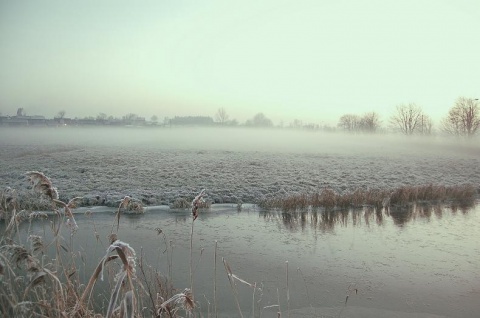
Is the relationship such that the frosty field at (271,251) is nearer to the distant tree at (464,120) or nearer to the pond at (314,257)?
the pond at (314,257)

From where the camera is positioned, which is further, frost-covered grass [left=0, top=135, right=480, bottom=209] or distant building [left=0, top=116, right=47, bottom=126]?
distant building [left=0, top=116, right=47, bottom=126]

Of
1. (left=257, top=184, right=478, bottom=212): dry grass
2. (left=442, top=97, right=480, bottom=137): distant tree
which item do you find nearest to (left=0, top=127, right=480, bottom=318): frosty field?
(left=257, top=184, right=478, bottom=212): dry grass

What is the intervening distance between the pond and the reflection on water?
0.04 meters

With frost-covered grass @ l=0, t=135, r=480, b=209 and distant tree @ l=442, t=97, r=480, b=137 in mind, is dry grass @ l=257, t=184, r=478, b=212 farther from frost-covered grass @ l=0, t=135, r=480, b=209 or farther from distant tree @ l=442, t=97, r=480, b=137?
distant tree @ l=442, t=97, r=480, b=137

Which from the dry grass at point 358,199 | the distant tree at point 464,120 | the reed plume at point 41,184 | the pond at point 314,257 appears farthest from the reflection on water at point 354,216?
the distant tree at point 464,120

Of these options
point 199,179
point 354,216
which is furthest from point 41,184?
point 199,179

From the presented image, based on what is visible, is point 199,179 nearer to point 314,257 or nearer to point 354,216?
point 354,216

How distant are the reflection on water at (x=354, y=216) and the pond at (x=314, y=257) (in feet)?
0.14

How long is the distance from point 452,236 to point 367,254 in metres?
4.11

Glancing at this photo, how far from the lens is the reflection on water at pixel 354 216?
520 inches

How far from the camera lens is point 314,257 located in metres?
9.45

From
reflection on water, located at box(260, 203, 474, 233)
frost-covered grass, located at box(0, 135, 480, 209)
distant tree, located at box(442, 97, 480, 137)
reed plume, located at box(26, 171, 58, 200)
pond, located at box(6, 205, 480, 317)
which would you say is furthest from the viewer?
distant tree, located at box(442, 97, 480, 137)

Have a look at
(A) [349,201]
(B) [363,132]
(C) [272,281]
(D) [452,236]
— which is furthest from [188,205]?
(B) [363,132]

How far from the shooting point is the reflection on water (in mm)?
13203
